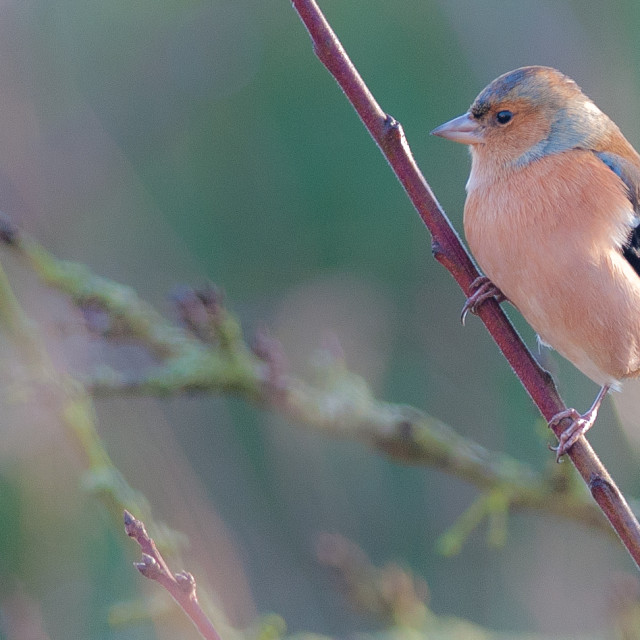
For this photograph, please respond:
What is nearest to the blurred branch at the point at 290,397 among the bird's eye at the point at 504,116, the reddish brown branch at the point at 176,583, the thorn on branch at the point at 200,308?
the thorn on branch at the point at 200,308

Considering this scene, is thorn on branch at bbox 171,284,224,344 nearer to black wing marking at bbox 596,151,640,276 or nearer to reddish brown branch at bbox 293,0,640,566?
reddish brown branch at bbox 293,0,640,566

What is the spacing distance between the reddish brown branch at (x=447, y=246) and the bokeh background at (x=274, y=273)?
52.5 inches

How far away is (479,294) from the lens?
90.7 inches

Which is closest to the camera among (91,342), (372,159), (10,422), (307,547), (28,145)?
(91,342)

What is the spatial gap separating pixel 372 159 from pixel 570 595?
322cm

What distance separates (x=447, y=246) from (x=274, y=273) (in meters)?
3.54

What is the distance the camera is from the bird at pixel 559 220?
2666 millimetres

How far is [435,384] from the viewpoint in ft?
17.1

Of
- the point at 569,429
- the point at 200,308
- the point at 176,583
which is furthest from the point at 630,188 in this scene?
the point at 176,583

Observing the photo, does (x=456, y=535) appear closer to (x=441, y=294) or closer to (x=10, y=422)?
(x=10, y=422)

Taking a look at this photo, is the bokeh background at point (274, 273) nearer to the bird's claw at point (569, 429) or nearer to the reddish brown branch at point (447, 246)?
the bird's claw at point (569, 429)

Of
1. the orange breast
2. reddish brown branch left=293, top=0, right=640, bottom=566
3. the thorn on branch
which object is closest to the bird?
the orange breast

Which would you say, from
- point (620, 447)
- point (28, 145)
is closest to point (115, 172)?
point (28, 145)

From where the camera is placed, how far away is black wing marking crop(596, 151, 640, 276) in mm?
2824
